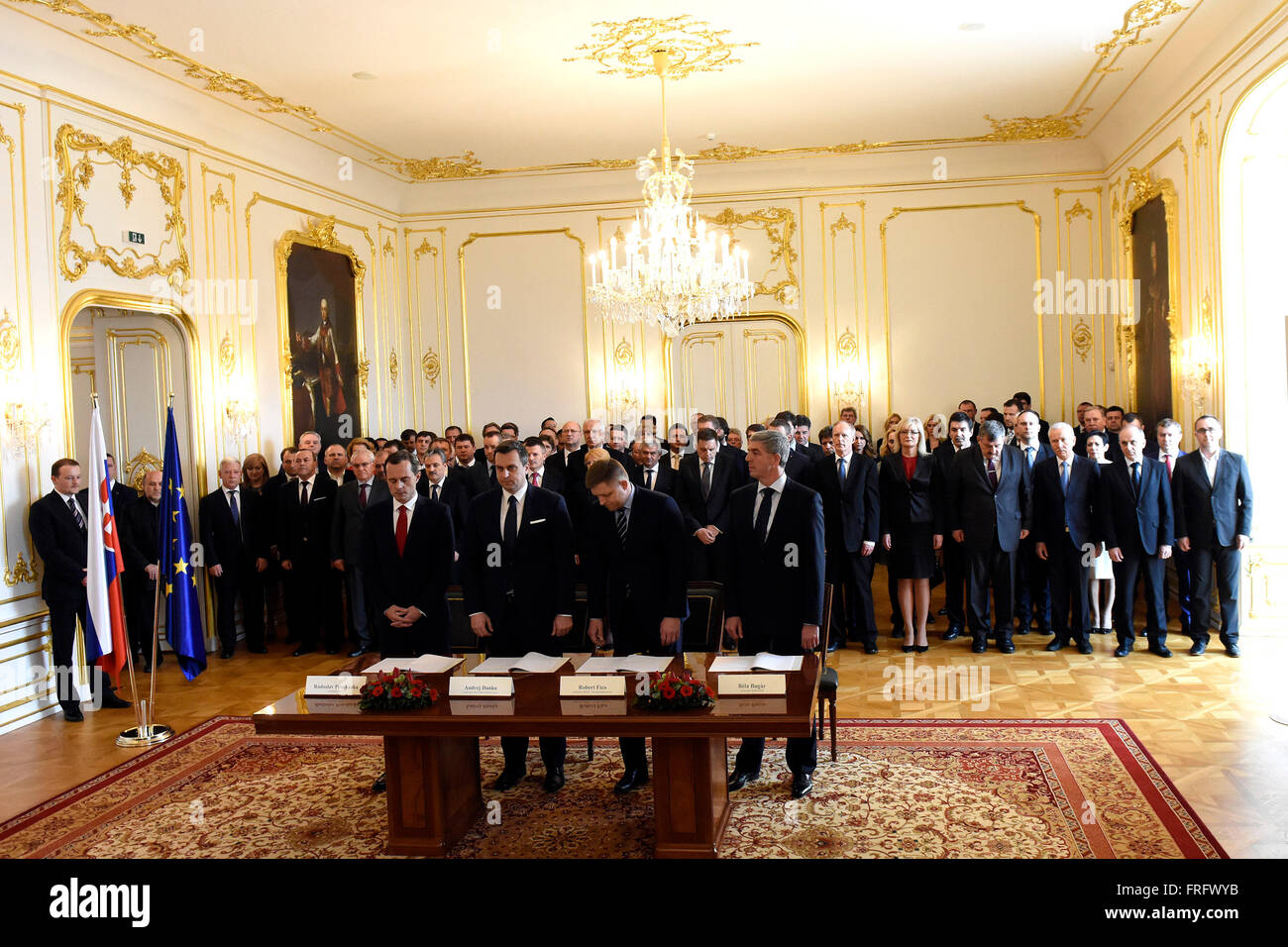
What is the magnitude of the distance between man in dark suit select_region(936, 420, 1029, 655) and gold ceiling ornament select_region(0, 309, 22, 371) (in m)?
6.90

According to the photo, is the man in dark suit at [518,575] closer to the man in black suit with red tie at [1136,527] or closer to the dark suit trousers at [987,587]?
the dark suit trousers at [987,587]

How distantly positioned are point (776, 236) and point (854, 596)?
5673mm

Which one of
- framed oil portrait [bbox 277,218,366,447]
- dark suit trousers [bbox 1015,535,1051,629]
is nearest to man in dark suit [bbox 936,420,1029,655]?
dark suit trousers [bbox 1015,535,1051,629]

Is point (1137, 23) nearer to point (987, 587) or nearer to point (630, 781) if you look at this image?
point (987, 587)

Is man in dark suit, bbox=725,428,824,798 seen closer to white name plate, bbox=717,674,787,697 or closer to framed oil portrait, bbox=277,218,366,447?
white name plate, bbox=717,674,787,697

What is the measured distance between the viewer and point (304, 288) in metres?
11.0

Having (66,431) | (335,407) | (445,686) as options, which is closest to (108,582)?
(66,431)

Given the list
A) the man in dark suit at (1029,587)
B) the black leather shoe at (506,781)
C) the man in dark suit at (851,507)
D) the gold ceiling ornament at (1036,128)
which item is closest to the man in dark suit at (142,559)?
the black leather shoe at (506,781)

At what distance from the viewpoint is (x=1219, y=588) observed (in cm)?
794

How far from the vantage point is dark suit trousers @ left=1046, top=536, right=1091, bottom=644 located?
8.02 m

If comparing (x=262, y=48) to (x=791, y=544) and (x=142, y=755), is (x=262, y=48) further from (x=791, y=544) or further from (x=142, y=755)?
(x=791, y=544)

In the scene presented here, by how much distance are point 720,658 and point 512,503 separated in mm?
1404

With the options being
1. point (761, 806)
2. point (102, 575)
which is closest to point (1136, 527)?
point (761, 806)

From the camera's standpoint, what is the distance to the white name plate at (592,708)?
13.0 ft
